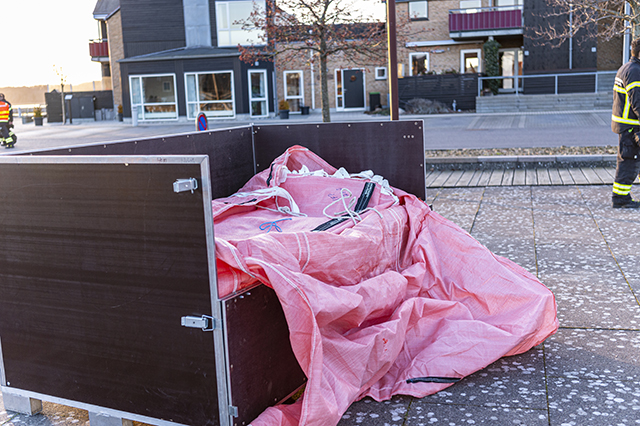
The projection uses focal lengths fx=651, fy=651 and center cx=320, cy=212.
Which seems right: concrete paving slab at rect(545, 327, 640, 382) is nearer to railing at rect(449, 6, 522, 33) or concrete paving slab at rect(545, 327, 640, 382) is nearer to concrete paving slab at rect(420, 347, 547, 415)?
concrete paving slab at rect(420, 347, 547, 415)

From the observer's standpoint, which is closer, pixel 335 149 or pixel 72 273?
pixel 72 273

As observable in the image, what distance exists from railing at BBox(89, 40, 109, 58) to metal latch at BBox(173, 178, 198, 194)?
46.1 meters

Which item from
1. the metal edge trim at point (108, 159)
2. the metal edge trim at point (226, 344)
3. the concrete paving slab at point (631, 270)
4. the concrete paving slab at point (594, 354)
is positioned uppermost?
the metal edge trim at point (108, 159)

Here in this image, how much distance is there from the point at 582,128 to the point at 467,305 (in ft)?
49.5

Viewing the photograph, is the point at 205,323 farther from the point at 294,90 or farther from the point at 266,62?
the point at 294,90

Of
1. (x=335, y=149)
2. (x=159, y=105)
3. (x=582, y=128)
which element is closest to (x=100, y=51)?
(x=159, y=105)

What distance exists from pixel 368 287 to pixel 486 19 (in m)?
31.2

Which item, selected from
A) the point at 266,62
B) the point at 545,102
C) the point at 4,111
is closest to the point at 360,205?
the point at 4,111

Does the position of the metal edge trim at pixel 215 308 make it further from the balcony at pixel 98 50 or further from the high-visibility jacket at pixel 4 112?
the balcony at pixel 98 50

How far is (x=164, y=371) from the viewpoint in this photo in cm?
281

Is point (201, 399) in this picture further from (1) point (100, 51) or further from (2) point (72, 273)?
(1) point (100, 51)

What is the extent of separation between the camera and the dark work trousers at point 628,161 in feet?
24.4

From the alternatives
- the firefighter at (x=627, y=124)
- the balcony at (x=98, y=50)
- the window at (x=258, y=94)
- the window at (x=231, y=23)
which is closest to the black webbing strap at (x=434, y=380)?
the firefighter at (x=627, y=124)

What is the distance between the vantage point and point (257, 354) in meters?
2.91
